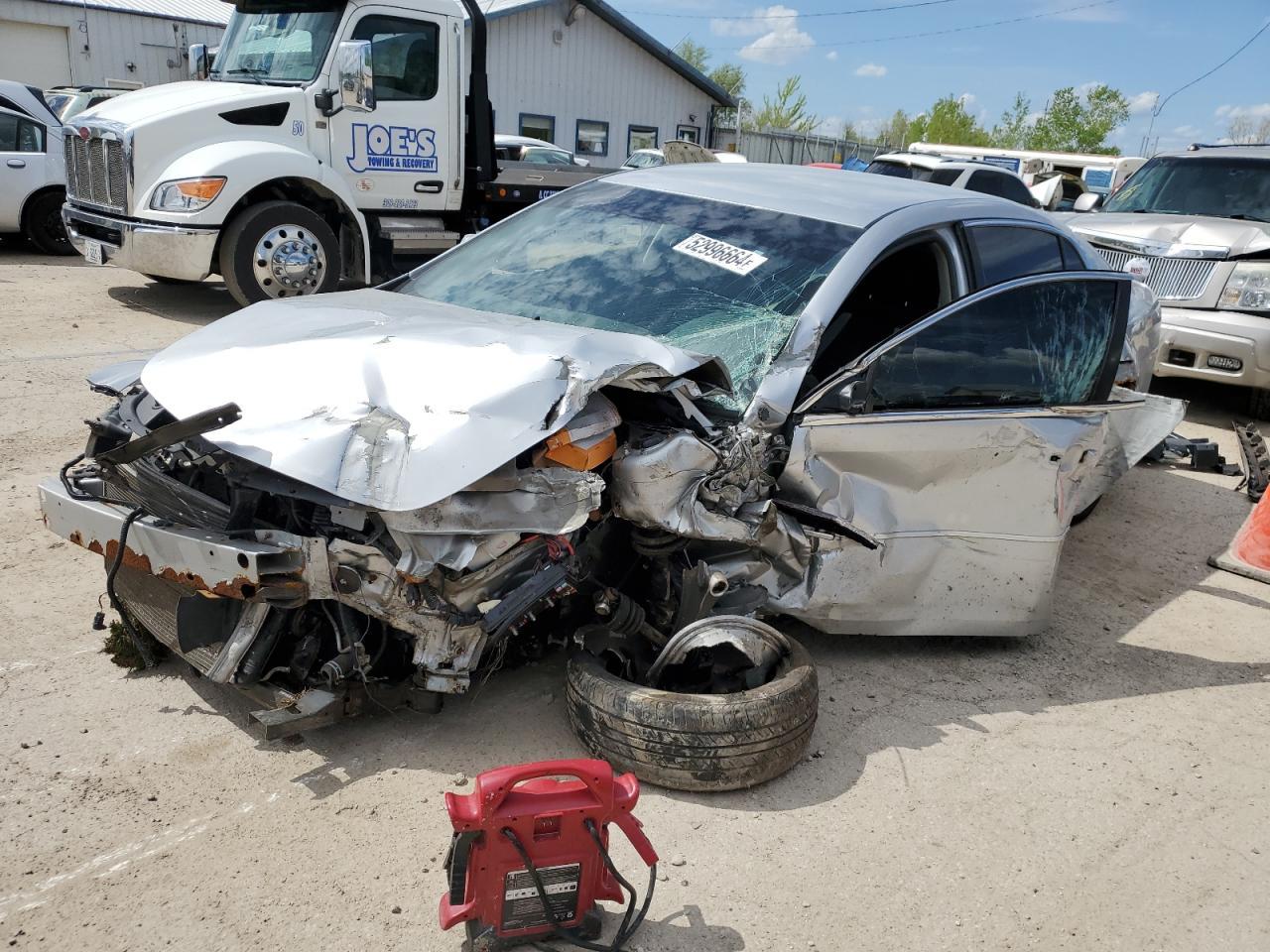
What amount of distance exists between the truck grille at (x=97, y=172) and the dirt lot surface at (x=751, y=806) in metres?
5.43

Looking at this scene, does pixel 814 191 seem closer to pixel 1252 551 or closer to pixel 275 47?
pixel 1252 551

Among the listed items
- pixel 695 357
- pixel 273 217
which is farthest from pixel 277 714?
pixel 273 217

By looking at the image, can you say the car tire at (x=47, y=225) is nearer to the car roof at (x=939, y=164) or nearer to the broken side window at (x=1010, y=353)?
the car roof at (x=939, y=164)

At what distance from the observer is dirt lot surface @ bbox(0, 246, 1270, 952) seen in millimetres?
2518

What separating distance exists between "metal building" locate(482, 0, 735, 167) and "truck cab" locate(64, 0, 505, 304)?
47.8 ft

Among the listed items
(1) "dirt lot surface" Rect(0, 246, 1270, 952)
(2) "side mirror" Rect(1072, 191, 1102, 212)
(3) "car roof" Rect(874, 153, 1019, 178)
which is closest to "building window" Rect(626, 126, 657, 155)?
(3) "car roof" Rect(874, 153, 1019, 178)

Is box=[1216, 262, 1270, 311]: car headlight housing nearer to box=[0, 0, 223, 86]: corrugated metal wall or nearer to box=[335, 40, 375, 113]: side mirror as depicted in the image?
box=[335, 40, 375, 113]: side mirror

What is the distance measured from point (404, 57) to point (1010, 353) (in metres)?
7.24

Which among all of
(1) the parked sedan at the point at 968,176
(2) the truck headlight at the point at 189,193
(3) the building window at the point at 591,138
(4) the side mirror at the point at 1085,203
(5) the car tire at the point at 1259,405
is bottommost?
(5) the car tire at the point at 1259,405

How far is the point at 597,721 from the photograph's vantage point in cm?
302

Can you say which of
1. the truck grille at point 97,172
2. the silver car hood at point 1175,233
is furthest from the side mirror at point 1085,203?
the truck grille at point 97,172

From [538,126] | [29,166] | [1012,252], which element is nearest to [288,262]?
[29,166]

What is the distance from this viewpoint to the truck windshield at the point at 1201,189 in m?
9.04

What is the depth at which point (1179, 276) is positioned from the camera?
28.0ft
